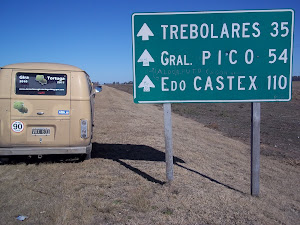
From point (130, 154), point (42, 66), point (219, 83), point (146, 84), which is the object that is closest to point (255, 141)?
point (219, 83)

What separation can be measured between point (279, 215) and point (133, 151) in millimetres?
4282

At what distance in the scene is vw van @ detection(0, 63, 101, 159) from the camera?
5.87m

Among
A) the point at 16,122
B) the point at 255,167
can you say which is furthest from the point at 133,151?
the point at 255,167

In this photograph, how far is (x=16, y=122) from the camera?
588cm

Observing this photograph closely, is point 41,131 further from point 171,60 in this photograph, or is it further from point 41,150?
point 171,60

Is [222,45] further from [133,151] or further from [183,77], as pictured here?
[133,151]

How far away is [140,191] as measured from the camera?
191 inches

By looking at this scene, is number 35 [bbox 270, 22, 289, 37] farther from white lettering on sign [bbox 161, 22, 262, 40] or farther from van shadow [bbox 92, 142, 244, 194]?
van shadow [bbox 92, 142, 244, 194]

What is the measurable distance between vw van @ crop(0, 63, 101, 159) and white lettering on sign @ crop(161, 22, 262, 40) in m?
2.28

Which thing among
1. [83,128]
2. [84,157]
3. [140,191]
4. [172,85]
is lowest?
[140,191]

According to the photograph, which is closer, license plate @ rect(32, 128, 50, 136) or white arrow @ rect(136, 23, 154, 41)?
white arrow @ rect(136, 23, 154, 41)

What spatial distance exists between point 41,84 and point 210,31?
353 cm

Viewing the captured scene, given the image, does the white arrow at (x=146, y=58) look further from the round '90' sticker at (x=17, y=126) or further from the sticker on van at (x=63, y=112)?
the round '90' sticker at (x=17, y=126)

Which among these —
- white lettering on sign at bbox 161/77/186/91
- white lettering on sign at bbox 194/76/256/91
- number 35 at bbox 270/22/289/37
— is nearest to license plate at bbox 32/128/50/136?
white lettering on sign at bbox 161/77/186/91
